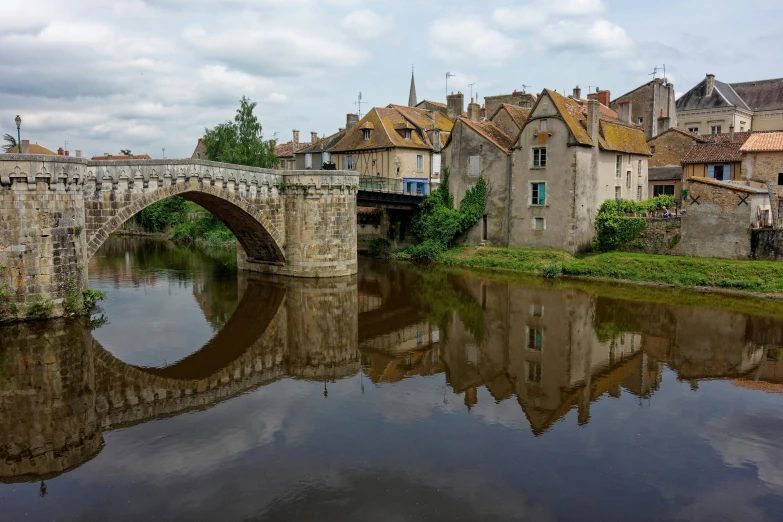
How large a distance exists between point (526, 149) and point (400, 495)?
29.0 meters

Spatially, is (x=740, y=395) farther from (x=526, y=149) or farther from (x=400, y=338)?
(x=526, y=149)

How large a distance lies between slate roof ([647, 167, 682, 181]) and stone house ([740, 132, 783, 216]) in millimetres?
5518

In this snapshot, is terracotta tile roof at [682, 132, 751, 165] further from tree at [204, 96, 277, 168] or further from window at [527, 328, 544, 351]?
tree at [204, 96, 277, 168]

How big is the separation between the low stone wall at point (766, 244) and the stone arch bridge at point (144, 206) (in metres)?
19.8

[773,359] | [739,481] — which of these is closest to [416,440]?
[739,481]

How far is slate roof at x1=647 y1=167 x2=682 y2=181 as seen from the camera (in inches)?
1625

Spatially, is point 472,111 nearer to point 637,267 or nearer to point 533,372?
point 637,267

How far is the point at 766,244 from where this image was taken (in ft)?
95.2

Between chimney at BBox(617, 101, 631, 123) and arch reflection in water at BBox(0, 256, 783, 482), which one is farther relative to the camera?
chimney at BBox(617, 101, 631, 123)

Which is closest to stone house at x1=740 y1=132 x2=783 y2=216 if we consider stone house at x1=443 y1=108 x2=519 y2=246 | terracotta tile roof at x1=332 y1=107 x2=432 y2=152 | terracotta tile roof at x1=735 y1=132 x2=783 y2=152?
terracotta tile roof at x1=735 y1=132 x2=783 y2=152

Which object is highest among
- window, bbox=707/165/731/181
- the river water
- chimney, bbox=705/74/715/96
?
chimney, bbox=705/74/715/96

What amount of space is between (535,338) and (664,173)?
2690cm

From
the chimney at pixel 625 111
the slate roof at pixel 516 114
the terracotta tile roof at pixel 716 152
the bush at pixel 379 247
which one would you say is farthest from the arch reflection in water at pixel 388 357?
the chimney at pixel 625 111

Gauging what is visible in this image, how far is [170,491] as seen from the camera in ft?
34.6
